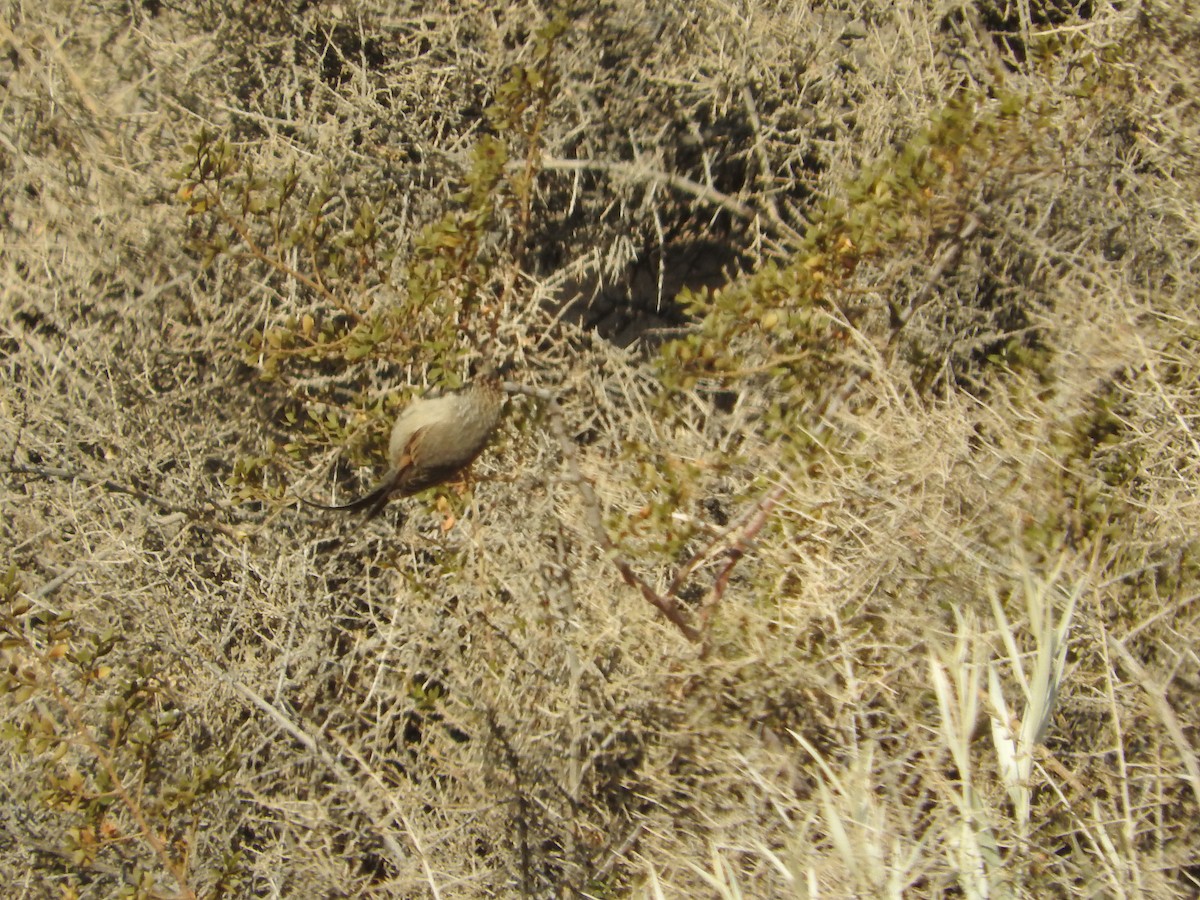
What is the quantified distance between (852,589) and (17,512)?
192 cm

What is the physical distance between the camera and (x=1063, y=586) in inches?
80.3

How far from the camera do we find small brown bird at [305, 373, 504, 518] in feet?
6.83

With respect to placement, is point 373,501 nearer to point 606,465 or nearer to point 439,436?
point 439,436

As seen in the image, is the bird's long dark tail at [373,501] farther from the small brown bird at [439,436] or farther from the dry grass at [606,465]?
the dry grass at [606,465]

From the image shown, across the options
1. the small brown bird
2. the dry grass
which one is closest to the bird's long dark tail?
the small brown bird

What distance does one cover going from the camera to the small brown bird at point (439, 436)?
208cm

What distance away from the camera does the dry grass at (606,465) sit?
2.09 m

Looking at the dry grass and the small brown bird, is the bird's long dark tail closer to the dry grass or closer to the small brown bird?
the small brown bird

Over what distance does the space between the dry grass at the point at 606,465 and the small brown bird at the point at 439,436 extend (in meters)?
0.09

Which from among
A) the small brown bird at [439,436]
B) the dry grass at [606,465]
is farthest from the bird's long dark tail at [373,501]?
the dry grass at [606,465]

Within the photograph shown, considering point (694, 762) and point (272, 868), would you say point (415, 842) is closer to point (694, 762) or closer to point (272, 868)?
point (272, 868)

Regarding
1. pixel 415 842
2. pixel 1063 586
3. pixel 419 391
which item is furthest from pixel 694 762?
pixel 419 391

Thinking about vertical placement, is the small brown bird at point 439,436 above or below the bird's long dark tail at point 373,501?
above

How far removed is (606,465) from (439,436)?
557 millimetres
